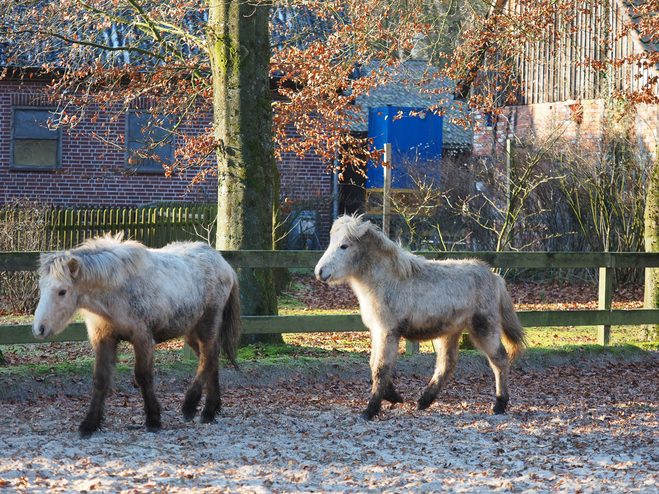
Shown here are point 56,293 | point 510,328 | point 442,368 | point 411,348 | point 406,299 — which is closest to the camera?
point 56,293

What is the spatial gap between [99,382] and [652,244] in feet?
26.5

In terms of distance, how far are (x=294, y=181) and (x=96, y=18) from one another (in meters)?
8.79

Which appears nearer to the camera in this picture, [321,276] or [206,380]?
[321,276]

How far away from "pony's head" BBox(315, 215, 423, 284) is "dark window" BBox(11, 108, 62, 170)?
14380mm

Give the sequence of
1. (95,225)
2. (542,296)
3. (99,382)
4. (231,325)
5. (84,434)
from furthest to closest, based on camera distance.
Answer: (542,296) → (95,225) → (231,325) → (99,382) → (84,434)

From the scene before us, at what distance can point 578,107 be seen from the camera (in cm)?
1167

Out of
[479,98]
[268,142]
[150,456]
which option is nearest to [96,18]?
[268,142]

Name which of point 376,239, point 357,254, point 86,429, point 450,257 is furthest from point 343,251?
point 450,257

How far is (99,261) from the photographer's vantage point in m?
5.66

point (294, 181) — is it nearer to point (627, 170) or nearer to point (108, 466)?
point (627, 170)

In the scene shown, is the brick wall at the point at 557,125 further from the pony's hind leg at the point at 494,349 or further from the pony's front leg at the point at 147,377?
the pony's front leg at the point at 147,377

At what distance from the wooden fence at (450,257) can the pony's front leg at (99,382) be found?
1.83 metres

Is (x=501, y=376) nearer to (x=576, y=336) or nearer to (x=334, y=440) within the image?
(x=334, y=440)

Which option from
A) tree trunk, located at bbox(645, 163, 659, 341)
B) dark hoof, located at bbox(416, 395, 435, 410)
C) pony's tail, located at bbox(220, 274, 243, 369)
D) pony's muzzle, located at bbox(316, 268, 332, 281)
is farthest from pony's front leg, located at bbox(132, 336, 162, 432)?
tree trunk, located at bbox(645, 163, 659, 341)
